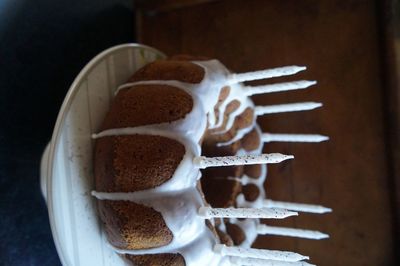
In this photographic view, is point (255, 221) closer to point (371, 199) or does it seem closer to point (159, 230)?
point (371, 199)

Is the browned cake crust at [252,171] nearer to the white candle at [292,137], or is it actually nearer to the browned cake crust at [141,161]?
the white candle at [292,137]

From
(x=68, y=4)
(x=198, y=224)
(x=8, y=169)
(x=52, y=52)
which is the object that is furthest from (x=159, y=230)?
(x=68, y=4)

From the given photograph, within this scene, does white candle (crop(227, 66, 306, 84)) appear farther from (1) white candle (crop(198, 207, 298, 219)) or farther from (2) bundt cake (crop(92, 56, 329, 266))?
(1) white candle (crop(198, 207, 298, 219))

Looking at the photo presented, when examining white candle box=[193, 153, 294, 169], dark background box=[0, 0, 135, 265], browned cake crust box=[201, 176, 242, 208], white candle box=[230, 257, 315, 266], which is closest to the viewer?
white candle box=[193, 153, 294, 169]

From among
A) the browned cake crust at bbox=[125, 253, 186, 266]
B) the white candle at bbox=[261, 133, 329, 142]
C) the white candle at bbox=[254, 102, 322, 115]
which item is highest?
the white candle at bbox=[254, 102, 322, 115]

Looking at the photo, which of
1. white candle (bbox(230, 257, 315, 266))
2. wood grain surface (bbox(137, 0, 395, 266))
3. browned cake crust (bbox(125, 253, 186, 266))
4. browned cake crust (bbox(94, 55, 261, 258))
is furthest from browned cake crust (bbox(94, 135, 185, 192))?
wood grain surface (bbox(137, 0, 395, 266))

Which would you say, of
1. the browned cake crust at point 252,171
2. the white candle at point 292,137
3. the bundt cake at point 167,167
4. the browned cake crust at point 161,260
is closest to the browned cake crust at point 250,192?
the browned cake crust at point 252,171
